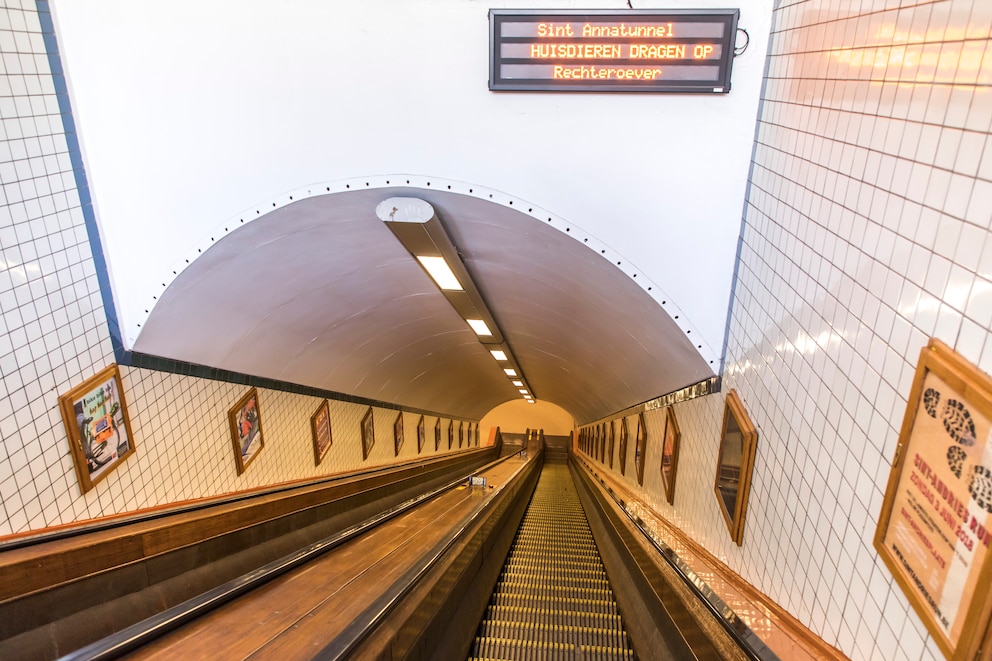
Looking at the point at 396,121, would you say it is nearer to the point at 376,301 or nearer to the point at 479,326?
the point at 376,301

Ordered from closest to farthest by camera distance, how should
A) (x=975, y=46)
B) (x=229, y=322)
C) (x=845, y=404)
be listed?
(x=975, y=46), (x=845, y=404), (x=229, y=322)

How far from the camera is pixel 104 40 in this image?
3.50m

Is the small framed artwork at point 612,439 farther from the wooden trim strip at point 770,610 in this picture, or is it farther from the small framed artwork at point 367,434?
the wooden trim strip at point 770,610

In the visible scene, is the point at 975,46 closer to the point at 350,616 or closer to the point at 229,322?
the point at 350,616

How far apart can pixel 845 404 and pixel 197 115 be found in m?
3.88

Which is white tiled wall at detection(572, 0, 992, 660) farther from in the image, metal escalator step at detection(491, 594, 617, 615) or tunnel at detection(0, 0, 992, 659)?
Result: metal escalator step at detection(491, 594, 617, 615)

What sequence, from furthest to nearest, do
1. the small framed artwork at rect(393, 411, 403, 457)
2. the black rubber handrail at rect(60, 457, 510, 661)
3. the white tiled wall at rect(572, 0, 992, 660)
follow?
1. the small framed artwork at rect(393, 411, 403, 457)
2. the black rubber handrail at rect(60, 457, 510, 661)
3. the white tiled wall at rect(572, 0, 992, 660)

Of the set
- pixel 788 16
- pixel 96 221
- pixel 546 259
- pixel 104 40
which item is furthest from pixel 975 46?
pixel 96 221

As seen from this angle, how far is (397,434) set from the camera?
11.7 metres

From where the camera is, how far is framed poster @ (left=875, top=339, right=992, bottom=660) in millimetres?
1505

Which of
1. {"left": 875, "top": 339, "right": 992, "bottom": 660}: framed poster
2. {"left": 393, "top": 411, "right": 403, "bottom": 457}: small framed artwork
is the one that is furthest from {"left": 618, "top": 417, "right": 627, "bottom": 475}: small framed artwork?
{"left": 875, "top": 339, "right": 992, "bottom": 660}: framed poster

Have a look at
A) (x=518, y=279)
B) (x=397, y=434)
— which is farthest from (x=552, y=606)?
(x=397, y=434)

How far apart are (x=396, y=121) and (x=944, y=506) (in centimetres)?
322

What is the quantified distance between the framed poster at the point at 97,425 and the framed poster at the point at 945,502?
445 cm
